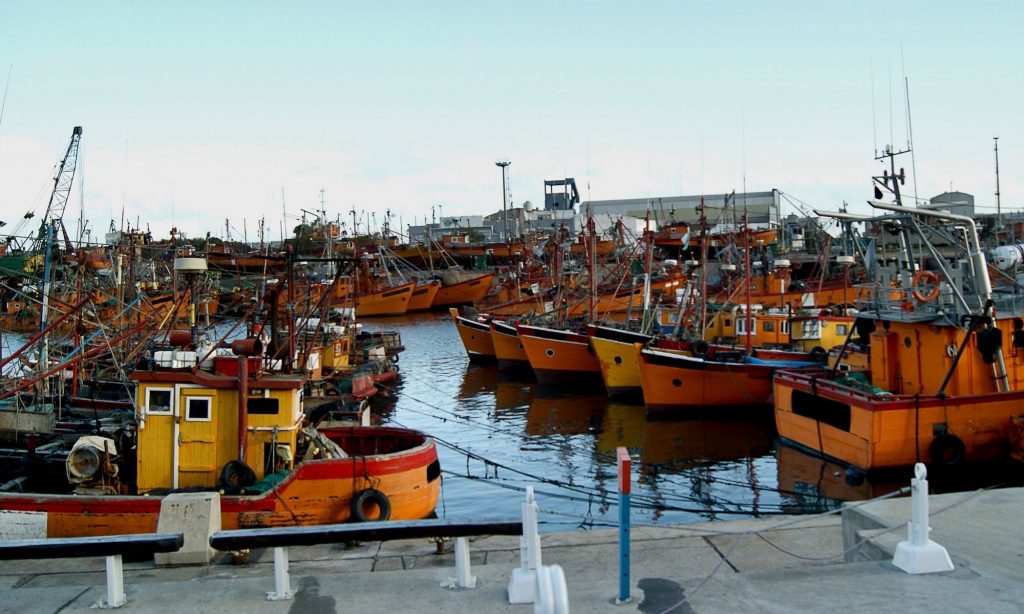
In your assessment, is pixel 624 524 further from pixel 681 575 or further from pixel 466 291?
pixel 466 291

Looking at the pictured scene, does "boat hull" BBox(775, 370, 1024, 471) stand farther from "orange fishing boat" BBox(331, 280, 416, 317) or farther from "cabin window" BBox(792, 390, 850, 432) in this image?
"orange fishing boat" BBox(331, 280, 416, 317)

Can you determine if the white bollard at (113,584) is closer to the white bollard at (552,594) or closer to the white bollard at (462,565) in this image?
the white bollard at (462,565)

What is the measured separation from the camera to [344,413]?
73.2 feet

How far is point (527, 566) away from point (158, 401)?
945 cm

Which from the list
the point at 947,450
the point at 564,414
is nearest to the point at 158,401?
the point at 947,450

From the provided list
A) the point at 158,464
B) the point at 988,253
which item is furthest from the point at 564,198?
the point at 158,464

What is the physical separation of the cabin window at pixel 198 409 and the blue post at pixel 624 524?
9.38 metres

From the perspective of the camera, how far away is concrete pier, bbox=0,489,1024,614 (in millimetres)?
6781

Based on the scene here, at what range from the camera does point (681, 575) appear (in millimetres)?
8602

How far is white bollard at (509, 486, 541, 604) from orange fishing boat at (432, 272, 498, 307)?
238 feet

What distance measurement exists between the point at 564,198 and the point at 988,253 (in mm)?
86386

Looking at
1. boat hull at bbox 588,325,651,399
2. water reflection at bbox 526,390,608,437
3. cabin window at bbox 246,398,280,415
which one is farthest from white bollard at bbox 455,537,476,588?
boat hull at bbox 588,325,651,399

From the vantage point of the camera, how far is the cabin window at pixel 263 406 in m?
14.3

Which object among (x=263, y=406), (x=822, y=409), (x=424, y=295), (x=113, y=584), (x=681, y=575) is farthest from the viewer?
(x=424, y=295)
